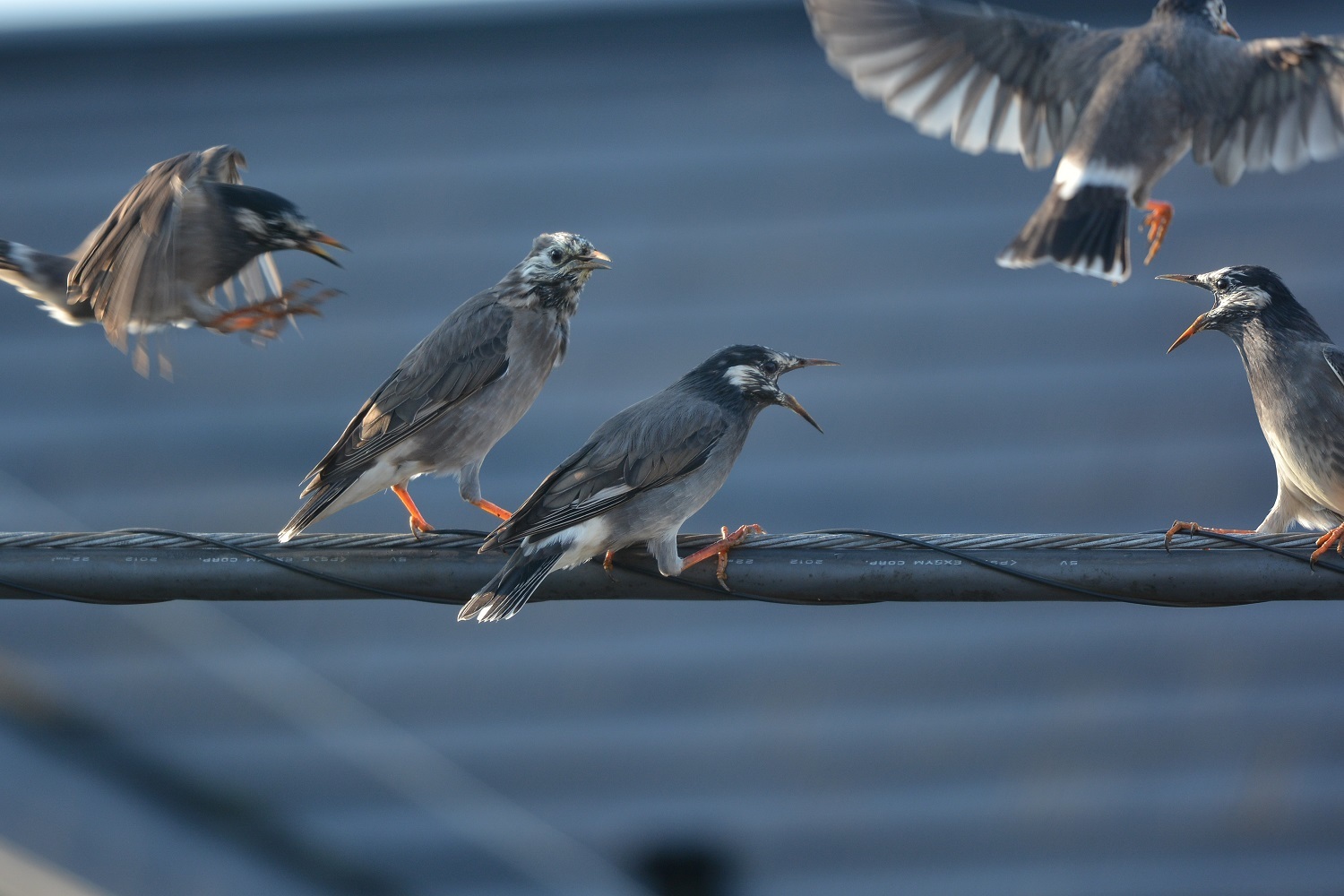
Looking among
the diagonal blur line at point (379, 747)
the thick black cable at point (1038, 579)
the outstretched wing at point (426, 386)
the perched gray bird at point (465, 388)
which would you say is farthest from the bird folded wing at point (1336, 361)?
the diagonal blur line at point (379, 747)

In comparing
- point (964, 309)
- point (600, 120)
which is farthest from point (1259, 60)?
point (600, 120)

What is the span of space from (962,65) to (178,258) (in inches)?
144

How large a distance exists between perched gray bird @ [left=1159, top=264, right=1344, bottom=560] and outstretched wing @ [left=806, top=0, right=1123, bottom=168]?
115 centimetres

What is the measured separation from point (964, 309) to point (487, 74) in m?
3.58

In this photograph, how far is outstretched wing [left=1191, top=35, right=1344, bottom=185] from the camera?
564cm

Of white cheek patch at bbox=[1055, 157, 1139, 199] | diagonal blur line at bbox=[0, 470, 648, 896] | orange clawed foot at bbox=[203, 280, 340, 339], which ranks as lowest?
diagonal blur line at bbox=[0, 470, 648, 896]

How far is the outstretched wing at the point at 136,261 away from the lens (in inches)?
201

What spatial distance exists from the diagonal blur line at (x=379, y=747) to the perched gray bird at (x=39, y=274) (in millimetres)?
2934

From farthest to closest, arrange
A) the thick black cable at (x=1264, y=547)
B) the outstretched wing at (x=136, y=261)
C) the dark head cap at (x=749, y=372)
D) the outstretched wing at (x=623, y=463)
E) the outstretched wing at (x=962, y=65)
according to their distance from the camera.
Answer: the outstretched wing at (x=962, y=65) → the dark head cap at (x=749, y=372) → the outstretched wing at (x=136, y=261) → the outstretched wing at (x=623, y=463) → the thick black cable at (x=1264, y=547)

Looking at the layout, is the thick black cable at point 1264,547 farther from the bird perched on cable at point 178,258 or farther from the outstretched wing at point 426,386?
the bird perched on cable at point 178,258

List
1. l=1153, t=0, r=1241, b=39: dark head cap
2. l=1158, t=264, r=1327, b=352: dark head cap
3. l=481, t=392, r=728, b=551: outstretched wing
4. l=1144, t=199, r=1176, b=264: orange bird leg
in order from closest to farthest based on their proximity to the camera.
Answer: l=481, t=392, r=728, b=551: outstretched wing
l=1158, t=264, r=1327, b=352: dark head cap
l=1144, t=199, r=1176, b=264: orange bird leg
l=1153, t=0, r=1241, b=39: dark head cap

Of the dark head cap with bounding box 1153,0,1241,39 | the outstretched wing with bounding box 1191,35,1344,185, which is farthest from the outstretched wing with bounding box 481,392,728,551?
the dark head cap with bounding box 1153,0,1241,39

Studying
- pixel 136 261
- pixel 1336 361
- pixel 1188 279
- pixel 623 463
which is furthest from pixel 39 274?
pixel 1336 361

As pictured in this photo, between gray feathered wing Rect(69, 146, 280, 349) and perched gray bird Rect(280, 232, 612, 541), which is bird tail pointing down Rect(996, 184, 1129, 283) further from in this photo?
gray feathered wing Rect(69, 146, 280, 349)
